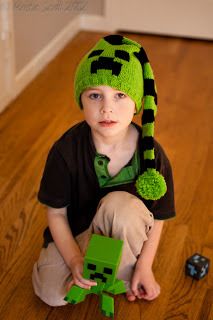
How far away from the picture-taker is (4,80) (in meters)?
2.25

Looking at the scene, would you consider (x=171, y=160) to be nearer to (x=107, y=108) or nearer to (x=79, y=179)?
(x=79, y=179)

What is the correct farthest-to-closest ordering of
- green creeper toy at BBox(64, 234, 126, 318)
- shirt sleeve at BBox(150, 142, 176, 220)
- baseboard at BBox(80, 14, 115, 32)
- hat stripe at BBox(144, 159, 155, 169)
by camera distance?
baseboard at BBox(80, 14, 115, 32), shirt sleeve at BBox(150, 142, 176, 220), hat stripe at BBox(144, 159, 155, 169), green creeper toy at BBox(64, 234, 126, 318)

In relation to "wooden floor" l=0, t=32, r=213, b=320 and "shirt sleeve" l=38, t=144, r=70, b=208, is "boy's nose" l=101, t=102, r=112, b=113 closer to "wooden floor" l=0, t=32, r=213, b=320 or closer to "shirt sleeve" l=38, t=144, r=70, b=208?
"shirt sleeve" l=38, t=144, r=70, b=208

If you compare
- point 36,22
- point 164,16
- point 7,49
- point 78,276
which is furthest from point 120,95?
point 164,16

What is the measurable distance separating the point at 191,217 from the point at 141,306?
436 mm

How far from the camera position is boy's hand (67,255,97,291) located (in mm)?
1247

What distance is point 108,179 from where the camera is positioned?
1.31m

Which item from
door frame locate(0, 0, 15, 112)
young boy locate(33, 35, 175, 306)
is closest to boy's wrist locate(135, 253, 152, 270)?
young boy locate(33, 35, 175, 306)

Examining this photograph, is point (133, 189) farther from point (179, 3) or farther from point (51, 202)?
point (179, 3)

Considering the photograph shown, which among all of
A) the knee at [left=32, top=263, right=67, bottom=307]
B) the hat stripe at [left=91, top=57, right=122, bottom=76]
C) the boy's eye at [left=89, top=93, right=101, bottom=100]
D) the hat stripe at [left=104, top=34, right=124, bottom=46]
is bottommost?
the knee at [left=32, top=263, right=67, bottom=307]

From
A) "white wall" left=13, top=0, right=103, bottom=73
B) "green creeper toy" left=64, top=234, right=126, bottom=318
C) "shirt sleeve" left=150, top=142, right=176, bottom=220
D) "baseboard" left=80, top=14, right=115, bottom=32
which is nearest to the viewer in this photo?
"green creeper toy" left=64, top=234, right=126, bottom=318

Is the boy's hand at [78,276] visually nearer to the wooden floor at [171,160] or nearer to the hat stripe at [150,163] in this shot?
the wooden floor at [171,160]

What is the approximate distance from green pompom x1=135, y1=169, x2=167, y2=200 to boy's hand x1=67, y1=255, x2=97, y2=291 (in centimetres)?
23

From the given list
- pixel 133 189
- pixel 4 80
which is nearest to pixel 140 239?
pixel 133 189
